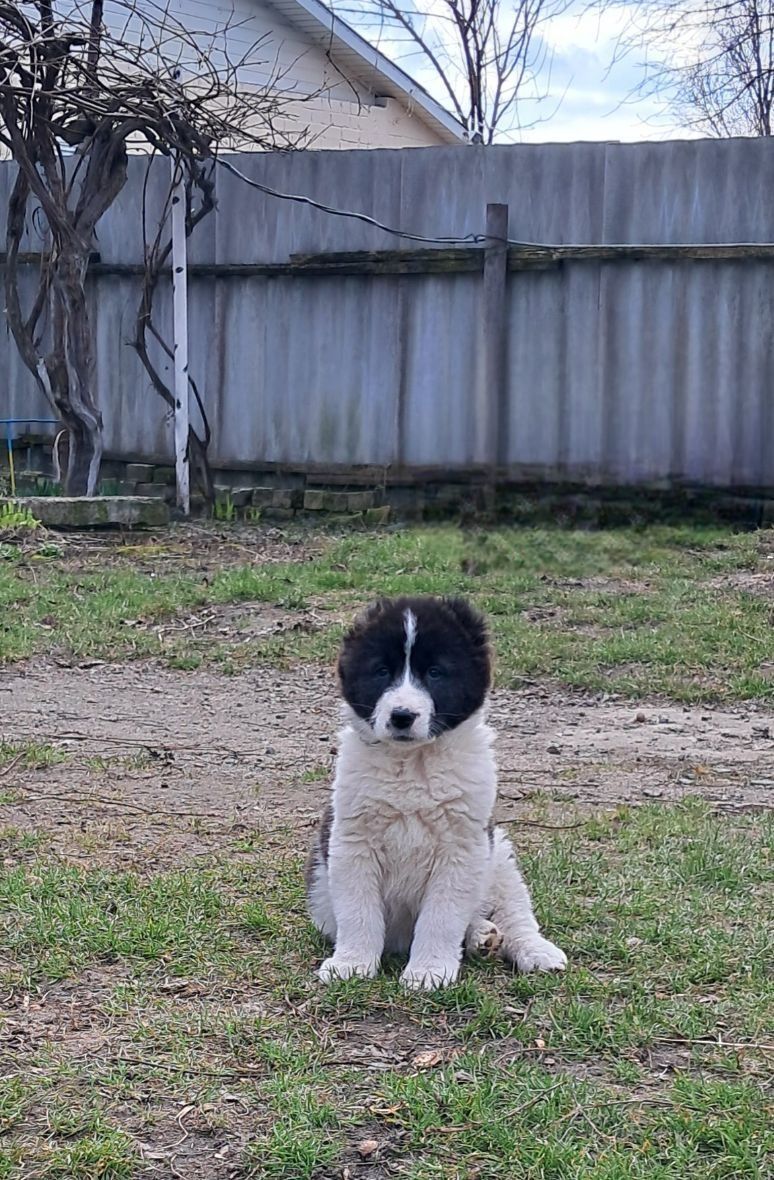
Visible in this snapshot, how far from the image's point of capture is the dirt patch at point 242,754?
5383 mm

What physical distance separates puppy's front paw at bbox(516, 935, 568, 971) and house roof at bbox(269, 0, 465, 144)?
16600mm

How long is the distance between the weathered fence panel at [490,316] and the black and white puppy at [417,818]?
7.09m

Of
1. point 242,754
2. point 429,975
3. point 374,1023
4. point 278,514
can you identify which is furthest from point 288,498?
point 374,1023

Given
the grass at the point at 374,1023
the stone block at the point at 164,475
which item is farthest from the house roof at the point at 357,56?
the grass at the point at 374,1023

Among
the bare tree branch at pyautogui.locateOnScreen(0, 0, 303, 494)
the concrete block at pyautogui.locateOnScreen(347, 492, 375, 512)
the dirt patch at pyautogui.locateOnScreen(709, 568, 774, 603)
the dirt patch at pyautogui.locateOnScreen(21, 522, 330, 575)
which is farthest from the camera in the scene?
the concrete block at pyautogui.locateOnScreen(347, 492, 375, 512)

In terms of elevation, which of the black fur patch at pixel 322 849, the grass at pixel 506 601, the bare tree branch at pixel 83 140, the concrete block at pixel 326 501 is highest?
the bare tree branch at pixel 83 140

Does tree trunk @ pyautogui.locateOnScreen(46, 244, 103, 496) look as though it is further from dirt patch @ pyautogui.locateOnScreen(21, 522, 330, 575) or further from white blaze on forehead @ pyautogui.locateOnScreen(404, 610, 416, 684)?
white blaze on forehead @ pyautogui.locateOnScreen(404, 610, 416, 684)

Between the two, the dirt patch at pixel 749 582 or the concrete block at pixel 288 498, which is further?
the concrete block at pixel 288 498

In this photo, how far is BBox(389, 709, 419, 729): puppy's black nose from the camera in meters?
3.93

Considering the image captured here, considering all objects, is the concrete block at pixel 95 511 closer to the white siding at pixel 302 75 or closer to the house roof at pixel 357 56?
the white siding at pixel 302 75

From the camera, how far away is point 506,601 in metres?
8.79

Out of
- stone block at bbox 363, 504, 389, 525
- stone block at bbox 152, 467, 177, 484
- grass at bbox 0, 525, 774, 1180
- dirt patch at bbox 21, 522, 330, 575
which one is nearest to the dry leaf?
grass at bbox 0, 525, 774, 1180

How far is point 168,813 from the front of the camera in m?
5.50

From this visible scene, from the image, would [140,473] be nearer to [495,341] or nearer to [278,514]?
[278,514]
